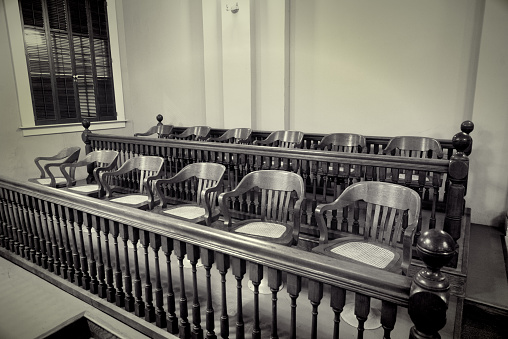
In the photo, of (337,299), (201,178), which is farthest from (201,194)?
(337,299)

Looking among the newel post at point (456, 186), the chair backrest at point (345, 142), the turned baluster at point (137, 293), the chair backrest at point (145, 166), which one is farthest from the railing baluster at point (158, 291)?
the chair backrest at point (345, 142)

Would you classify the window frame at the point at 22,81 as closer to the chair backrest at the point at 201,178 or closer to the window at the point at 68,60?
the window at the point at 68,60

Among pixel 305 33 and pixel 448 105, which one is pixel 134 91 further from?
pixel 448 105

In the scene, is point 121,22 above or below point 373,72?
above

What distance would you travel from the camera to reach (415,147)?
4066 mm

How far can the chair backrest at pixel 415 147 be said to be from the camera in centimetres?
393

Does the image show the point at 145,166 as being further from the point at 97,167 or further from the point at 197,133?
the point at 197,133

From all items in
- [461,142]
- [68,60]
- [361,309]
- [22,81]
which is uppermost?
[68,60]

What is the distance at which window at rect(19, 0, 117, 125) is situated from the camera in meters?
6.23

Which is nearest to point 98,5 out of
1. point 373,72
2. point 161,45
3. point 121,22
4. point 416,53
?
point 121,22

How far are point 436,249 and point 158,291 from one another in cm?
157

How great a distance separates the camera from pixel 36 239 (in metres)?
2.97

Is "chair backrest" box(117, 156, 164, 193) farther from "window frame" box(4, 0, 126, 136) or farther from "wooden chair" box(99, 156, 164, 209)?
"window frame" box(4, 0, 126, 136)

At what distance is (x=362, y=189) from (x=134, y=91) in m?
6.70
